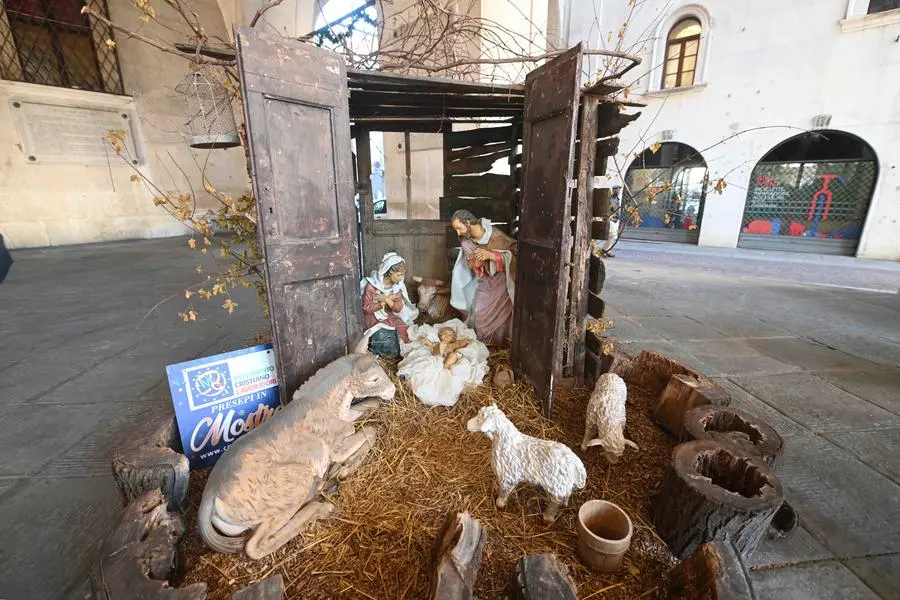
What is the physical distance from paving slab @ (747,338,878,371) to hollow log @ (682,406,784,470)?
225cm

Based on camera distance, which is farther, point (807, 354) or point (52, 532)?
point (807, 354)

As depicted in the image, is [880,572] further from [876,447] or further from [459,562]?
[459,562]

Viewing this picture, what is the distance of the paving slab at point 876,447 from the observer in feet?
7.73

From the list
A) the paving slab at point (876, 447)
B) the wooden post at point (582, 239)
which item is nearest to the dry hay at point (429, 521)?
the wooden post at point (582, 239)

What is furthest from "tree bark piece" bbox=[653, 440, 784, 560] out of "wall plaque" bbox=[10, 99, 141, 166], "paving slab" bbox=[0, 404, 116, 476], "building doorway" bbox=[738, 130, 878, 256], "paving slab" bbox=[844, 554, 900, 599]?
"wall plaque" bbox=[10, 99, 141, 166]

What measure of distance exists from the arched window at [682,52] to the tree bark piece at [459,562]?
1331 centimetres

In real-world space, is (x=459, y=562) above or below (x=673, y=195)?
below

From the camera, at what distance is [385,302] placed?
10.9 ft

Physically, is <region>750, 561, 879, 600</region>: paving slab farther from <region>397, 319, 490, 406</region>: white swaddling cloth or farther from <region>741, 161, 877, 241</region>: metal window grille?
<region>741, 161, 877, 241</region>: metal window grille

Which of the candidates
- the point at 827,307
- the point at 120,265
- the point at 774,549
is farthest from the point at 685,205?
the point at 120,265

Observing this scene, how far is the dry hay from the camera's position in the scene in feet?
5.38

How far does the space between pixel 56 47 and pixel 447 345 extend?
543 inches

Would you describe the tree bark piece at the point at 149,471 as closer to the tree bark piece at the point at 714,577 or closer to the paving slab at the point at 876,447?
the tree bark piece at the point at 714,577

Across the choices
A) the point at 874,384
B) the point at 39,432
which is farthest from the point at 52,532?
the point at 874,384
